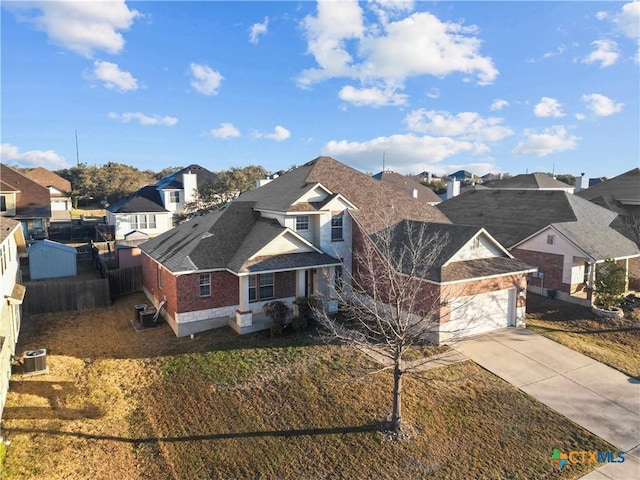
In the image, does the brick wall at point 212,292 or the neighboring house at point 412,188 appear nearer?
the brick wall at point 212,292

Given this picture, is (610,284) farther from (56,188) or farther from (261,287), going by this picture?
(56,188)

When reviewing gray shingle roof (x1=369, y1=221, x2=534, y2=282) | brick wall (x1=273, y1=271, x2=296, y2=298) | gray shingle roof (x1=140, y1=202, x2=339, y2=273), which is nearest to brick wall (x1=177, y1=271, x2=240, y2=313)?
gray shingle roof (x1=140, y1=202, x2=339, y2=273)

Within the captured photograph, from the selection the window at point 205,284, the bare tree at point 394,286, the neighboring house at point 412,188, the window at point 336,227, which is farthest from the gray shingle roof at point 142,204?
the neighboring house at point 412,188

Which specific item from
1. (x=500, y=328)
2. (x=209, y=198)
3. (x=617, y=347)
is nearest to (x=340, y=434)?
(x=500, y=328)

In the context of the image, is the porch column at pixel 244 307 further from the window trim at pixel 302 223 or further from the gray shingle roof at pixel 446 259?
the gray shingle roof at pixel 446 259

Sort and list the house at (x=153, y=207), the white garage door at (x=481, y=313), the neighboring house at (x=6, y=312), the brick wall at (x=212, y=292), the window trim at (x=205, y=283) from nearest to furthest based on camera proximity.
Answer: the neighboring house at (x=6, y=312) < the white garage door at (x=481, y=313) < the brick wall at (x=212, y=292) < the window trim at (x=205, y=283) < the house at (x=153, y=207)

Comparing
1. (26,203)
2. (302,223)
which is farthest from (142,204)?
(302,223)

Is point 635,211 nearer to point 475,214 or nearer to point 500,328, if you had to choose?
point 475,214
